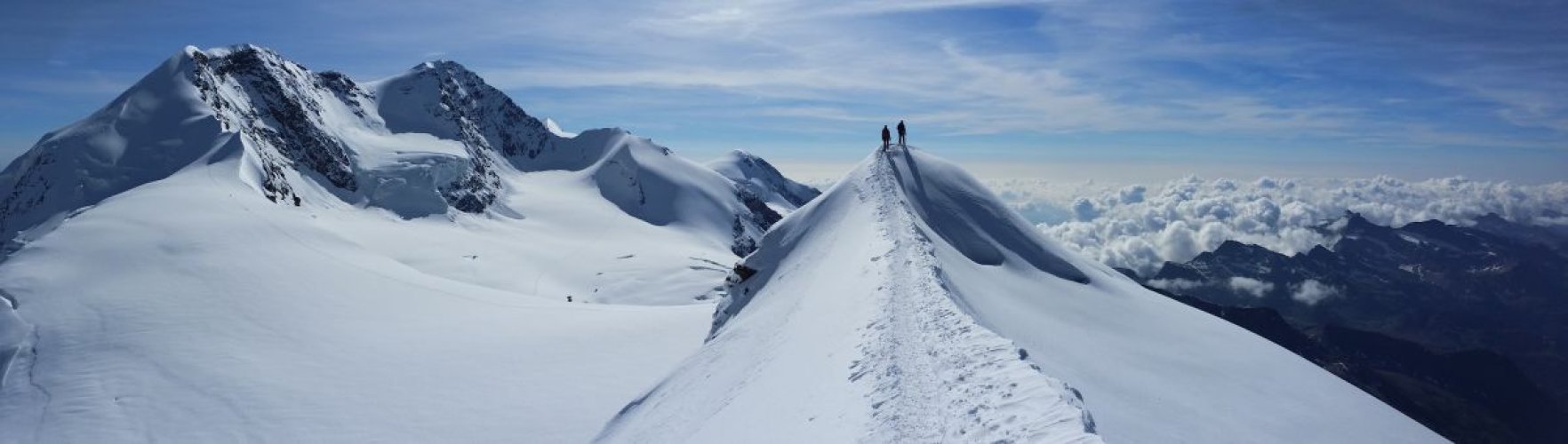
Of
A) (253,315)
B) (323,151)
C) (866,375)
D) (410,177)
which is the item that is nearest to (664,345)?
(253,315)

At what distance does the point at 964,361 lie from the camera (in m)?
13.4

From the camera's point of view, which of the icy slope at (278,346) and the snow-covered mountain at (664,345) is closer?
the snow-covered mountain at (664,345)

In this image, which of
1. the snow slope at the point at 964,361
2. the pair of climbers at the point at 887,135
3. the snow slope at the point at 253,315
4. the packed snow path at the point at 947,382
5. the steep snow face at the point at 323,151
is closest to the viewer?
the packed snow path at the point at 947,382

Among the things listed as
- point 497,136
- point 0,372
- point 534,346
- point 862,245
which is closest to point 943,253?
point 862,245

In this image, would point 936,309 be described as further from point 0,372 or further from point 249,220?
point 249,220

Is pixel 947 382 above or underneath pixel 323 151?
underneath

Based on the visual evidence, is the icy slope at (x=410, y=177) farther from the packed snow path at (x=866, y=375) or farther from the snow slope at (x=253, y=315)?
the packed snow path at (x=866, y=375)

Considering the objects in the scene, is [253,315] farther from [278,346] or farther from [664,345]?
[664,345]

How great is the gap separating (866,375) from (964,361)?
1956 millimetres

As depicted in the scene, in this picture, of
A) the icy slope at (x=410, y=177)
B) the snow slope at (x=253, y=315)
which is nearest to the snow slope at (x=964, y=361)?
the snow slope at (x=253, y=315)

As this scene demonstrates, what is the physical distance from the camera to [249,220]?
49250mm

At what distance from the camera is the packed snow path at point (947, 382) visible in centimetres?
1006

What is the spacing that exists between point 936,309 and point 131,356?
30.3 meters

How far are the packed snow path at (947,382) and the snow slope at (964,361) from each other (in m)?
0.04
